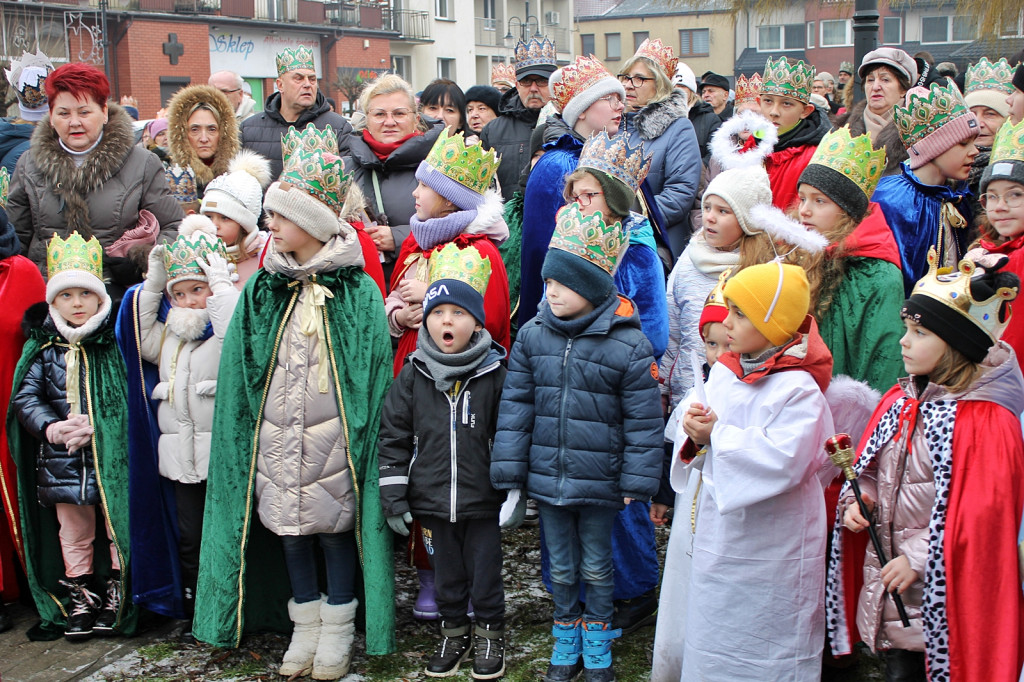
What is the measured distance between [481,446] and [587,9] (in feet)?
201

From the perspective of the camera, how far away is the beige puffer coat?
164 inches

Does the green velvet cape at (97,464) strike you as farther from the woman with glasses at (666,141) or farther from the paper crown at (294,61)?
the woman with glasses at (666,141)

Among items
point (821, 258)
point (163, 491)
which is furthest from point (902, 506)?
point (163, 491)

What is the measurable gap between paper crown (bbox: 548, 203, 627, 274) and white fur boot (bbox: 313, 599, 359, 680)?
6.05 feet

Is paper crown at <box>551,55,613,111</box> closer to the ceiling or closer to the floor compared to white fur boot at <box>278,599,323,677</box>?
closer to the ceiling

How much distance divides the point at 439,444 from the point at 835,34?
182 ft

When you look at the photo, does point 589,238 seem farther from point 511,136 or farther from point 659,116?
point 511,136

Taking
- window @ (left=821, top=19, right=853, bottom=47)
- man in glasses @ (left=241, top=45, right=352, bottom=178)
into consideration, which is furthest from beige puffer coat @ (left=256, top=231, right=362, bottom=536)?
window @ (left=821, top=19, right=853, bottom=47)

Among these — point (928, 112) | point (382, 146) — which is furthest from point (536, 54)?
point (928, 112)

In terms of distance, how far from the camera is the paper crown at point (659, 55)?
662 cm

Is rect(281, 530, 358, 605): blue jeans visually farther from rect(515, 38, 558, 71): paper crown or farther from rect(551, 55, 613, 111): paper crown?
rect(515, 38, 558, 71): paper crown

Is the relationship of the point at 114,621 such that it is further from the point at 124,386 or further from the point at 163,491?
the point at 124,386

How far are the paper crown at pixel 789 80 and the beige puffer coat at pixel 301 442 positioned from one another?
317 cm

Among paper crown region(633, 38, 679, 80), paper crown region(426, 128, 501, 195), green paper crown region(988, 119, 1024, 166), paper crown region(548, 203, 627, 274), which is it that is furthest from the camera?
paper crown region(633, 38, 679, 80)
